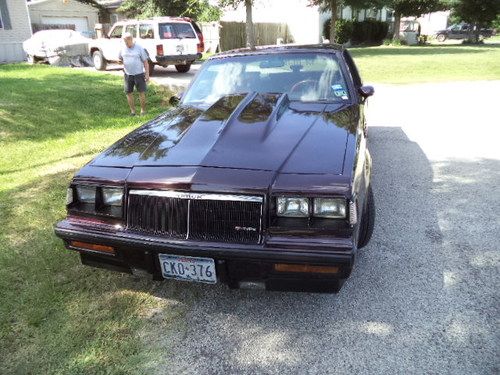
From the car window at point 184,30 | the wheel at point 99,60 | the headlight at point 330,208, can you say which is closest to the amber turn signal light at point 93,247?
the headlight at point 330,208

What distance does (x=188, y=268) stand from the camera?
8.34 feet

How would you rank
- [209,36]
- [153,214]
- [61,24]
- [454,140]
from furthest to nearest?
1. [61,24]
2. [209,36]
3. [454,140]
4. [153,214]

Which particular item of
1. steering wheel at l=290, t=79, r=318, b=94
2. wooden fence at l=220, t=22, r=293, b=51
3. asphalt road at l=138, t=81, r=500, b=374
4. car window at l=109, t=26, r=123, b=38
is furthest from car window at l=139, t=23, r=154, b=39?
asphalt road at l=138, t=81, r=500, b=374

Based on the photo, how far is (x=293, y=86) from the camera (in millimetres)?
4035

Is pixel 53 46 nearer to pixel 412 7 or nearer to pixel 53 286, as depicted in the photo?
pixel 53 286

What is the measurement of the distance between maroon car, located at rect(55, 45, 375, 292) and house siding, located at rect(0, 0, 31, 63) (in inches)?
816

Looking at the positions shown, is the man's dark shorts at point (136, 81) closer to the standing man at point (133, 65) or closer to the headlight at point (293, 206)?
the standing man at point (133, 65)

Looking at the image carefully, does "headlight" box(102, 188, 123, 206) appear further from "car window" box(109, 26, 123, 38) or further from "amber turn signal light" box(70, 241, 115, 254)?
"car window" box(109, 26, 123, 38)

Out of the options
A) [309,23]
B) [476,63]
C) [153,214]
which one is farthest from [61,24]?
[153,214]

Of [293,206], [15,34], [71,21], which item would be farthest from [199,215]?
[71,21]

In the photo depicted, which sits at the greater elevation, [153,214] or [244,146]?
[244,146]

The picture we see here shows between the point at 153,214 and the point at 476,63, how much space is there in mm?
19081

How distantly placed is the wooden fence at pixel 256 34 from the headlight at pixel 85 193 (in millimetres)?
22918

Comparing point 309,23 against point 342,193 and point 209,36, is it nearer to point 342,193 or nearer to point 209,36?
point 209,36
